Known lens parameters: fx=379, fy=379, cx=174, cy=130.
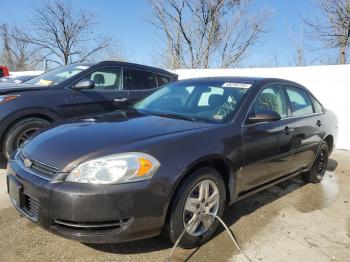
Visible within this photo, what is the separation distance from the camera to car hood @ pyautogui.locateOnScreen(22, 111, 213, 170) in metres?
2.87

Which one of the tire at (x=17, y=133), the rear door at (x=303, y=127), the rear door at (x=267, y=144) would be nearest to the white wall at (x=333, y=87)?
the rear door at (x=303, y=127)

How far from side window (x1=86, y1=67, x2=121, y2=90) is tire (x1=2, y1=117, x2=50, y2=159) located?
123cm

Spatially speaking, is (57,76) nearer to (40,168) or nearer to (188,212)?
(40,168)

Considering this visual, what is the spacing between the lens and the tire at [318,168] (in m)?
5.38

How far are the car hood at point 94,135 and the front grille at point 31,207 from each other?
30 cm

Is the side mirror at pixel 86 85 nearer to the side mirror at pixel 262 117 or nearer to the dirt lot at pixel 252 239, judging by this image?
the dirt lot at pixel 252 239

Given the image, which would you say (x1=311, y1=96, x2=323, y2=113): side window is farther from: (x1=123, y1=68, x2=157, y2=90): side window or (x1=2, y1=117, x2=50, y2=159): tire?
(x1=2, y1=117, x2=50, y2=159): tire

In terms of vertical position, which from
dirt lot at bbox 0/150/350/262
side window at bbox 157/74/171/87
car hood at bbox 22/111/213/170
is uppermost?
side window at bbox 157/74/171/87

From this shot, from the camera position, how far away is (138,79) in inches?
270

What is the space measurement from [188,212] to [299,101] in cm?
251

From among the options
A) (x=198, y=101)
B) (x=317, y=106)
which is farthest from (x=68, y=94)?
(x=317, y=106)

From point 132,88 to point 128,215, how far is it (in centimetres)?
422

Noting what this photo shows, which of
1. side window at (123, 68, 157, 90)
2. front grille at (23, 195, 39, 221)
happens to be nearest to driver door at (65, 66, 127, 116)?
side window at (123, 68, 157, 90)

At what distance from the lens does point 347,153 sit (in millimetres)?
7797
